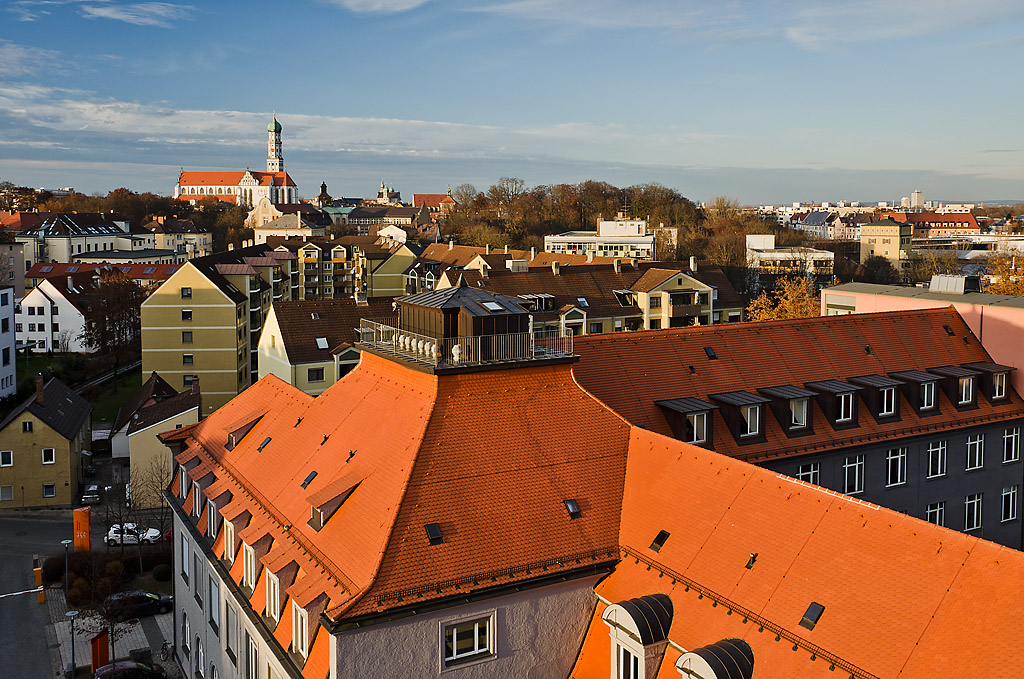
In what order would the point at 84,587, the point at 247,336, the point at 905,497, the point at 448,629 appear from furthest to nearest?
the point at 247,336 < the point at 84,587 < the point at 905,497 < the point at 448,629

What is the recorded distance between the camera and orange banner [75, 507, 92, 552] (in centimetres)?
3903

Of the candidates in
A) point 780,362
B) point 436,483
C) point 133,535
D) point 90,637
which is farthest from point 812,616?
point 133,535

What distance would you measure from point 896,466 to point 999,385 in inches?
260

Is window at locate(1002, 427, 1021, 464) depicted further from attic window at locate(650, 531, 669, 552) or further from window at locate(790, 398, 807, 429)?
attic window at locate(650, 531, 669, 552)

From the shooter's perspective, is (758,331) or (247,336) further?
(247,336)

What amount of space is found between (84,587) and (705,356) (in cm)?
2640

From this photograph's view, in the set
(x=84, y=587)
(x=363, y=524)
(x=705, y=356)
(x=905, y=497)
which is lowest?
(x=84, y=587)

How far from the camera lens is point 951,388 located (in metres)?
30.9

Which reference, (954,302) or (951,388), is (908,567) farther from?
(954,302)

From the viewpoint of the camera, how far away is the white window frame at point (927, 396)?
99.4 feet

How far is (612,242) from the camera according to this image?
113m

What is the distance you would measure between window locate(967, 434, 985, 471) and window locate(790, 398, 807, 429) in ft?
23.9

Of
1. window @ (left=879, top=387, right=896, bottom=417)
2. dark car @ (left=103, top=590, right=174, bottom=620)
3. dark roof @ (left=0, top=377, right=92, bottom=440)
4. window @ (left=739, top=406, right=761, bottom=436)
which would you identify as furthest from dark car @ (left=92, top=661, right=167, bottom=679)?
window @ (left=879, top=387, right=896, bottom=417)

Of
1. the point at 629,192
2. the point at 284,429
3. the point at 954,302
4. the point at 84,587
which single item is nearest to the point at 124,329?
the point at 84,587
